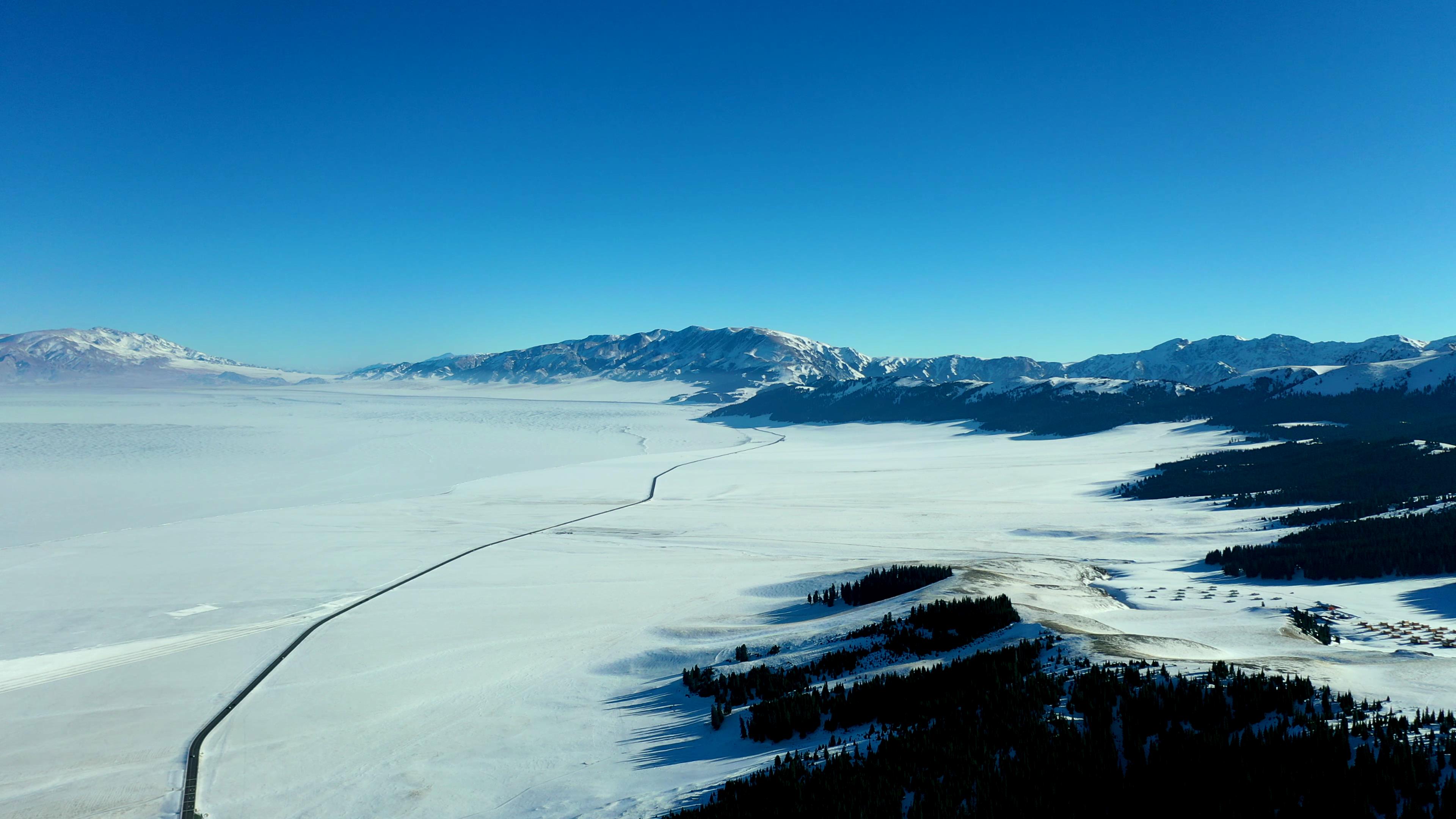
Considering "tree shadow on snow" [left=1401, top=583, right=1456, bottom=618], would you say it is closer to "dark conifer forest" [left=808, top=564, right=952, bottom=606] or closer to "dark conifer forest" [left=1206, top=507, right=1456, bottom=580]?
"dark conifer forest" [left=1206, top=507, right=1456, bottom=580]

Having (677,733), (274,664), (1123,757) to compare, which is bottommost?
(274,664)

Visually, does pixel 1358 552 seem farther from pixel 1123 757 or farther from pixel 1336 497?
pixel 1123 757

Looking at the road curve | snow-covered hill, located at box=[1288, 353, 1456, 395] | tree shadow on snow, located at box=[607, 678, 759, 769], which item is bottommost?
the road curve

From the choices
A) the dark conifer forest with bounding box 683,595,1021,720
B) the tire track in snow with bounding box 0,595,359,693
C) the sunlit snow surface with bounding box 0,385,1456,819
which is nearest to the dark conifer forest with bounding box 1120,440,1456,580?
the sunlit snow surface with bounding box 0,385,1456,819

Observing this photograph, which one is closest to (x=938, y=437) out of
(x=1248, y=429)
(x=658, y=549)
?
(x=1248, y=429)

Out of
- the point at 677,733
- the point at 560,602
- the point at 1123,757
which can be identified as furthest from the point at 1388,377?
the point at 677,733

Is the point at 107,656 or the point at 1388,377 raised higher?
the point at 1388,377
